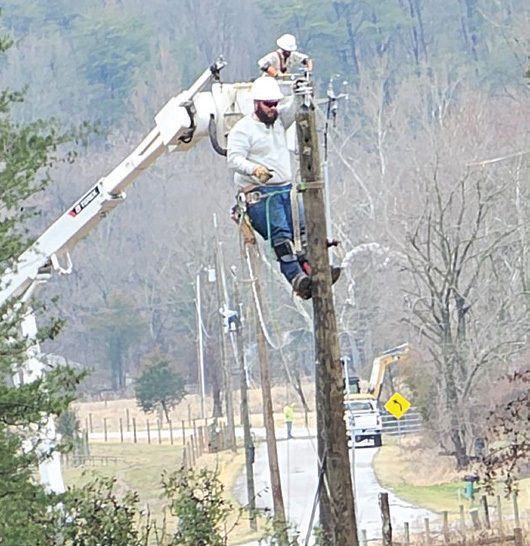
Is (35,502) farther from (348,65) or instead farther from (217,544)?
(348,65)

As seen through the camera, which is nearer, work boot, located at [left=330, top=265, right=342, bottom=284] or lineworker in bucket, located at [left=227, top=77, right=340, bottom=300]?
work boot, located at [left=330, top=265, right=342, bottom=284]

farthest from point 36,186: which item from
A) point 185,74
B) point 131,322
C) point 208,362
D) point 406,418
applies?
point 185,74

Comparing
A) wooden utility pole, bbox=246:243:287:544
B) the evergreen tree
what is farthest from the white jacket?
the evergreen tree

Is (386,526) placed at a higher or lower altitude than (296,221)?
lower

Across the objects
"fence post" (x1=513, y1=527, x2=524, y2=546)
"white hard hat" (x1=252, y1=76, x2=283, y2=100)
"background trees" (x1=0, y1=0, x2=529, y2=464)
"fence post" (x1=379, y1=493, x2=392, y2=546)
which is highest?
"background trees" (x1=0, y1=0, x2=529, y2=464)

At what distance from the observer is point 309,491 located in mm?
40156

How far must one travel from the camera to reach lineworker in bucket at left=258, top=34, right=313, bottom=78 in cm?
1480

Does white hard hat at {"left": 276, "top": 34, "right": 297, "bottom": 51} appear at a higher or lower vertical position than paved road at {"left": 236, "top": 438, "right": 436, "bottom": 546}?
higher

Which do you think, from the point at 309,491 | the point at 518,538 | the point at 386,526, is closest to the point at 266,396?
the point at 386,526

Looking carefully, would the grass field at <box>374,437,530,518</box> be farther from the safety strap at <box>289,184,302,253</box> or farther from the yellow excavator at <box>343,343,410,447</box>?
the safety strap at <box>289,184,302,253</box>

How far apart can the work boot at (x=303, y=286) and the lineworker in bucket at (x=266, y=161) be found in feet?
1.78

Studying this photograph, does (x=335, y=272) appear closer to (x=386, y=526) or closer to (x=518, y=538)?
(x=386, y=526)

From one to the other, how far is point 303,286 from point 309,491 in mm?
26878

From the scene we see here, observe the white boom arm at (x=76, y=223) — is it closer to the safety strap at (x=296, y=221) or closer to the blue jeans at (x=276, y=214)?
the blue jeans at (x=276, y=214)
